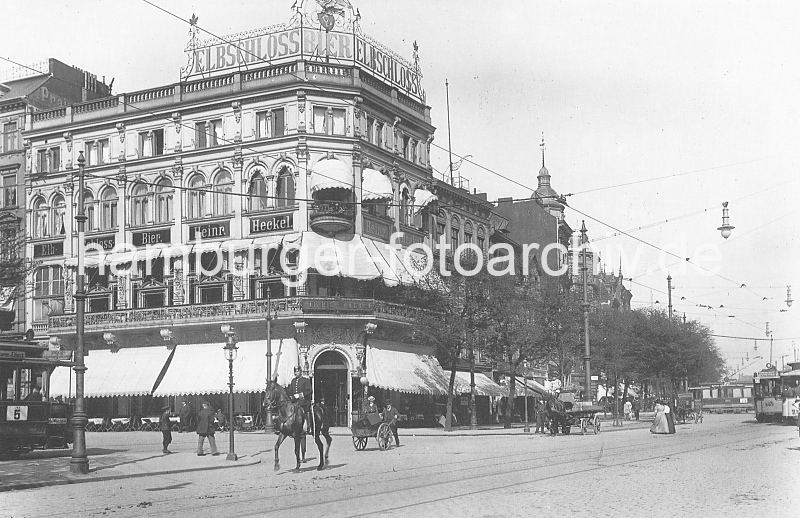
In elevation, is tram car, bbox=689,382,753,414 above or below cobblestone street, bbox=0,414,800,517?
below

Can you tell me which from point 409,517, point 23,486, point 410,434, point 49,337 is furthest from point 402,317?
A: point 409,517

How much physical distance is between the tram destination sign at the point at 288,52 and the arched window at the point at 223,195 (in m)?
5.75

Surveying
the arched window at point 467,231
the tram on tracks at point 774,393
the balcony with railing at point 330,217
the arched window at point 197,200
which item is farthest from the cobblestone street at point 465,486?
the arched window at point 467,231

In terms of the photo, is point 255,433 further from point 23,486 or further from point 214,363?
point 23,486

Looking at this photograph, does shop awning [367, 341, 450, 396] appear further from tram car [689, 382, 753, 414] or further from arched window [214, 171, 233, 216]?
tram car [689, 382, 753, 414]

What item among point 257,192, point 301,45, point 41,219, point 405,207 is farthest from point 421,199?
point 41,219

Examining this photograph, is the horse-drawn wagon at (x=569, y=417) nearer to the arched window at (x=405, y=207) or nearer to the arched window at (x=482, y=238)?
the arched window at (x=405, y=207)

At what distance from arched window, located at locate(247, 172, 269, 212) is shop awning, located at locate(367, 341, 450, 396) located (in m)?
8.96

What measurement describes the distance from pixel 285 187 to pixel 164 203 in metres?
7.39

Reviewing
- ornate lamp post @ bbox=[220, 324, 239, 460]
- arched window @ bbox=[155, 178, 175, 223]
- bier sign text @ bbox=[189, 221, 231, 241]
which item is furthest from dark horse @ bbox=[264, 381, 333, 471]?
arched window @ bbox=[155, 178, 175, 223]

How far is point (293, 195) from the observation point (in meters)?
47.2

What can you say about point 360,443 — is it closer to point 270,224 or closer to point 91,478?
point 91,478

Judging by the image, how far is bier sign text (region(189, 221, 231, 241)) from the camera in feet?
159

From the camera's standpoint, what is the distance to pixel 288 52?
1912 inches
